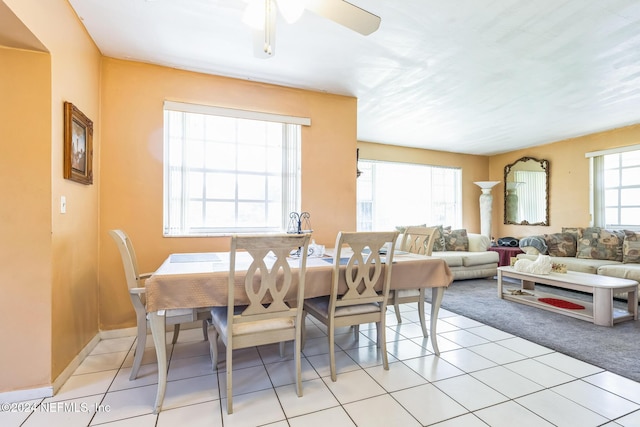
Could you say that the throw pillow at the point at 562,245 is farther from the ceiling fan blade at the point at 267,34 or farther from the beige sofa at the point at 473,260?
the ceiling fan blade at the point at 267,34

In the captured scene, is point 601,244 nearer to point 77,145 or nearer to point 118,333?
point 118,333

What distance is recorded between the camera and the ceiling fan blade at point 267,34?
169 centimetres

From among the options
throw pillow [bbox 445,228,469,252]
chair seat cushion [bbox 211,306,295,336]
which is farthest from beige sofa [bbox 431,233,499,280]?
chair seat cushion [bbox 211,306,295,336]

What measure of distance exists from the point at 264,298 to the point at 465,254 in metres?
4.41

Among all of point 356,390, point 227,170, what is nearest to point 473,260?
point 356,390

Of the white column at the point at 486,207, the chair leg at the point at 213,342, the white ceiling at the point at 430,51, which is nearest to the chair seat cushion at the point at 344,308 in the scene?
the chair leg at the point at 213,342

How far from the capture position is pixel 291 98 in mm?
3334

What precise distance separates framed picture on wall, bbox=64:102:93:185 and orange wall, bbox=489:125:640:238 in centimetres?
695

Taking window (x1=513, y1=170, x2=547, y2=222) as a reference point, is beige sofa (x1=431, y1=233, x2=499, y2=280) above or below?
below

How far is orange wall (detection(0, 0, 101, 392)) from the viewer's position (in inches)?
69.7

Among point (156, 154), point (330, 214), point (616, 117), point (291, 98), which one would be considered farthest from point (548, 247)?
point (156, 154)

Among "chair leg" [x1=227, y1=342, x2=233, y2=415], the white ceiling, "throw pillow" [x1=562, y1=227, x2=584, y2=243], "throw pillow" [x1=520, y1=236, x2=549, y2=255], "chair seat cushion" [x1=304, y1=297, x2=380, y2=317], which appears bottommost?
"chair leg" [x1=227, y1=342, x2=233, y2=415]

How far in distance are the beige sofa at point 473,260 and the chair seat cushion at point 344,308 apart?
3.14m

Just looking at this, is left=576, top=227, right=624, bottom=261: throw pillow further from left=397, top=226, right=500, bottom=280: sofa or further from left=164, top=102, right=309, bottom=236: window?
left=164, top=102, right=309, bottom=236: window
